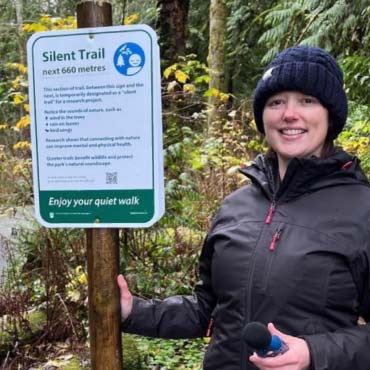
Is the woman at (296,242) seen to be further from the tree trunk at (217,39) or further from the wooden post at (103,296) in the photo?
the tree trunk at (217,39)

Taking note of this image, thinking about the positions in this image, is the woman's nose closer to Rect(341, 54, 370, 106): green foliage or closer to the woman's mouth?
the woman's mouth

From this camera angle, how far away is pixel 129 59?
1.62m

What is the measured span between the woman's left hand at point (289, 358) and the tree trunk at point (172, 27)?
4.88 m

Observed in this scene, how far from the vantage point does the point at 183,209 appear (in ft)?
15.8

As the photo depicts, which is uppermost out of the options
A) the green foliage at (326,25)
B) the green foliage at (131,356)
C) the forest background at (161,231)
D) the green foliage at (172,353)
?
the green foliage at (326,25)

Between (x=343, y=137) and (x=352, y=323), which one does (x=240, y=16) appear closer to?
A: (x=343, y=137)

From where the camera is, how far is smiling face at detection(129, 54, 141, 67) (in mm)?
1622

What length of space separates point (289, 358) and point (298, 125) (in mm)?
722

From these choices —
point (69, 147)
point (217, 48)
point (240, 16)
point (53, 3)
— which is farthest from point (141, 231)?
A: point (53, 3)

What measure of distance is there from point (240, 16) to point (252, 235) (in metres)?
11.2

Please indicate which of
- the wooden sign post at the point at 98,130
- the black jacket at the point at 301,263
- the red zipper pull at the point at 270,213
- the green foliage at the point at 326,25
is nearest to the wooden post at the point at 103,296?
the wooden sign post at the point at 98,130

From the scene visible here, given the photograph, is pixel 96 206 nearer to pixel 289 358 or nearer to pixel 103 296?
pixel 103 296

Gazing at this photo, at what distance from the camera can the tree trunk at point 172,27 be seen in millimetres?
5992

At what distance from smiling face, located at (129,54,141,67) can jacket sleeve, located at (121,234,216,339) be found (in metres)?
0.68
